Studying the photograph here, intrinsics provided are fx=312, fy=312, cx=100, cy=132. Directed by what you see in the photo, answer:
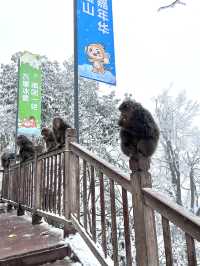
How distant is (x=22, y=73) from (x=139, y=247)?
28.9 ft

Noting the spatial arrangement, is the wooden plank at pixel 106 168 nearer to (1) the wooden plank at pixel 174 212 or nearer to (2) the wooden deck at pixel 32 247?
(1) the wooden plank at pixel 174 212

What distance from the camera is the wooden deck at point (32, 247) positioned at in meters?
2.59

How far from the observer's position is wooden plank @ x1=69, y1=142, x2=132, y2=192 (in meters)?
2.03

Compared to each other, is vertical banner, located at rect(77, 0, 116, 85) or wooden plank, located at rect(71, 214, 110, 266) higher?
vertical banner, located at rect(77, 0, 116, 85)

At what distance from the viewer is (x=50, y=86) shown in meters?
16.1

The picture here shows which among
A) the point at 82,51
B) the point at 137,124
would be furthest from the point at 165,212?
the point at 82,51

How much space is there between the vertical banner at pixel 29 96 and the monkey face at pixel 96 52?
17.1 ft

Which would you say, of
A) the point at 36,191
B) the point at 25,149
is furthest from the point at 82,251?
the point at 25,149

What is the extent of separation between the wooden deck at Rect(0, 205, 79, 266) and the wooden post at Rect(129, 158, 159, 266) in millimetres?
1105

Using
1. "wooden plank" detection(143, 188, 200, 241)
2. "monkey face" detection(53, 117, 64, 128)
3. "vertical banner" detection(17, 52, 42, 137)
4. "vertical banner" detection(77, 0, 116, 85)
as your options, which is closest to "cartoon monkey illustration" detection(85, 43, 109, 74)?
"vertical banner" detection(77, 0, 116, 85)

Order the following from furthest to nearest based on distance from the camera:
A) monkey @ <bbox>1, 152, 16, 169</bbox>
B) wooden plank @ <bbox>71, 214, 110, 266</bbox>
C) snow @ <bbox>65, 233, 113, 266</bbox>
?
monkey @ <bbox>1, 152, 16, 169</bbox> < snow @ <bbox>65, 233, 113, 266</bbox> < wooden plank @ <bbox>71, 214, 110, 266</bbox>

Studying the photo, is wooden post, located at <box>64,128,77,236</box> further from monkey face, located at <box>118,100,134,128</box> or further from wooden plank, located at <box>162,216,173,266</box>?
wooden plank, located at <box>162,216,173,266</box>

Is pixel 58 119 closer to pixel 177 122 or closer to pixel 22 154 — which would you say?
pixel 22 154

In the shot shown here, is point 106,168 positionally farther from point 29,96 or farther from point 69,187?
point 29,96
